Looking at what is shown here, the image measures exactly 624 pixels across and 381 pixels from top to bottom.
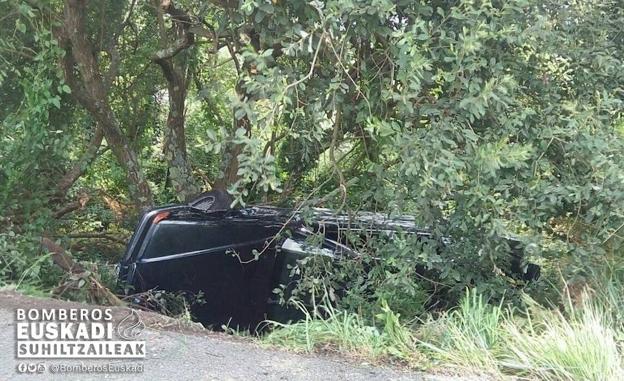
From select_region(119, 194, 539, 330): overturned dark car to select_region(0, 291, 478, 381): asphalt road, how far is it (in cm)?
138

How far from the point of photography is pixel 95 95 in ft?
22.3

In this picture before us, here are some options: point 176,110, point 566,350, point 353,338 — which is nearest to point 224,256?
point 353,338

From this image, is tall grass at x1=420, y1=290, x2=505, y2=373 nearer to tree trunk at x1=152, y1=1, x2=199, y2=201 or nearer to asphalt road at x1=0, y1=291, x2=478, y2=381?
asphalt road at x1=0, y1=291, x2=478, y2=381

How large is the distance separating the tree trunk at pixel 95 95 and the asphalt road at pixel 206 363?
3.49 m

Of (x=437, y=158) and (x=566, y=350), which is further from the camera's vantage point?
(x=437, y=158)

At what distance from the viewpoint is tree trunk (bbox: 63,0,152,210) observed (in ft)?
20.2

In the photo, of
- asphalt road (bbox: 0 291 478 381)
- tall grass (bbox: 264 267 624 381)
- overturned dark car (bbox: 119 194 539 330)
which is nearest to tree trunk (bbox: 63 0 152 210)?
overturned dark car (bbox: 119 194 539 330)

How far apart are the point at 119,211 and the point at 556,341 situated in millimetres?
7219

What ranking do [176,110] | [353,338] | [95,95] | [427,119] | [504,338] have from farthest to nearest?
[176,110], [95,95], [427,119], [353,338], [504,338]

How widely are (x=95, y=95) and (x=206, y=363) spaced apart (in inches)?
178

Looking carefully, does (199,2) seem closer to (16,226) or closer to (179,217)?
(179,217)

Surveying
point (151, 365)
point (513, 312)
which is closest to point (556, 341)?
point (513, 312)

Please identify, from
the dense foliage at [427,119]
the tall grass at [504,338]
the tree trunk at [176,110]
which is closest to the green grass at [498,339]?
the tall grass at [504,338]

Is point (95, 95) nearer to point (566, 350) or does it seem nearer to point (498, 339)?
point (498, 339)
